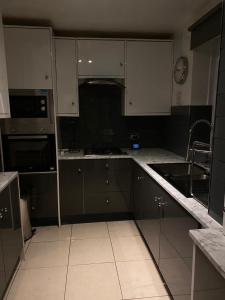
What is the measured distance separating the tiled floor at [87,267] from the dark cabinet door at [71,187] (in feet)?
0.73

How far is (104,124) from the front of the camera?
11.2 ft

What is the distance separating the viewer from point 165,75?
3.12 meters

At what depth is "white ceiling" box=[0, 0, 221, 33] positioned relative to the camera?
2.17 metres

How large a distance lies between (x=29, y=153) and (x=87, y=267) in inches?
54.8

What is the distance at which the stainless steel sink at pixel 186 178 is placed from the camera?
1.78 metres

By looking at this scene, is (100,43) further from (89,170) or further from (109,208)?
(109,208)

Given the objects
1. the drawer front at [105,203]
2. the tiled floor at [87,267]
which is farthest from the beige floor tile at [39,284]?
the drawer front at [105,203]

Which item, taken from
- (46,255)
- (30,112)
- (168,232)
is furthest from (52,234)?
(168,232)

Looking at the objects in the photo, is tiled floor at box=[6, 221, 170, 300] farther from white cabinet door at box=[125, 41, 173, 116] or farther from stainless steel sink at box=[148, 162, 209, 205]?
white cabinet door at box=[125, 41, 173, 116]

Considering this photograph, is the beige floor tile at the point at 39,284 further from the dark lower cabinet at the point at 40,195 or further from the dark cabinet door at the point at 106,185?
the dark cabinet door at the point at 106,185

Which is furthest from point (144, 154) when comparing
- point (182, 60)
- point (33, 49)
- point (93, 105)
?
point (33, 49)

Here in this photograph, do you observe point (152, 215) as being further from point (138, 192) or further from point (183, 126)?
point (183, 126)

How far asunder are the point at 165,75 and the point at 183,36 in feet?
1.65

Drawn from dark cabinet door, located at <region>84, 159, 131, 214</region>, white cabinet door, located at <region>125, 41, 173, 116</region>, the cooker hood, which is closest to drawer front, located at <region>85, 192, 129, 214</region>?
dark cabinet door, located at <region>84, 159, 131, 214</region>
